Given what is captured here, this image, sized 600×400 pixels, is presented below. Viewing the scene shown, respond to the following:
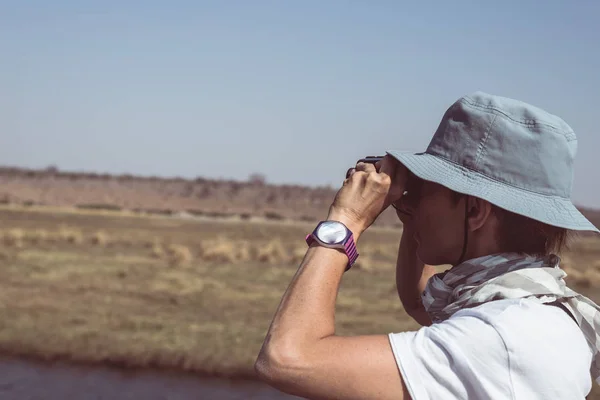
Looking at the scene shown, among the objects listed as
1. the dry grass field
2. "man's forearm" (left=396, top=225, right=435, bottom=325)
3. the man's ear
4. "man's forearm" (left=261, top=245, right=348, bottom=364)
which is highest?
the man's ear

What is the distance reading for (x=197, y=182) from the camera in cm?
8700

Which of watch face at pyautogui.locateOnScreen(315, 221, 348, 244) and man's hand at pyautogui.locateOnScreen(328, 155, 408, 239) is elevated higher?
man's hand at pyautogui.locateOnScreen(328, 155, 408, 239)

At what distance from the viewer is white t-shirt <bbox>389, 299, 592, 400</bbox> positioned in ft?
5.76

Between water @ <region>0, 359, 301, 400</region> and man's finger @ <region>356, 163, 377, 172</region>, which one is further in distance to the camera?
water @ <region>0, 359, 301, 400</region>

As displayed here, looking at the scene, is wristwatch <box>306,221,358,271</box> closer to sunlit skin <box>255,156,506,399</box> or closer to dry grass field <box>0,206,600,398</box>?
sunlit skin <box>255,156,506,399</box>

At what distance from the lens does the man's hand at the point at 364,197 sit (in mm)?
2059

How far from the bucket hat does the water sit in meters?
8.84

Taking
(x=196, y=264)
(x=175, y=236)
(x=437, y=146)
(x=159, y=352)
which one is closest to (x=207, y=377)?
(x=159, y=352)

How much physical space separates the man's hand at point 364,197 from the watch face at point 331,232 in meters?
0.03

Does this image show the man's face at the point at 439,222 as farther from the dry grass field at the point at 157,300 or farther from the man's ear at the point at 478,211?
the dry grass field at the point at 157,300

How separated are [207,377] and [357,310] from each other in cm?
516

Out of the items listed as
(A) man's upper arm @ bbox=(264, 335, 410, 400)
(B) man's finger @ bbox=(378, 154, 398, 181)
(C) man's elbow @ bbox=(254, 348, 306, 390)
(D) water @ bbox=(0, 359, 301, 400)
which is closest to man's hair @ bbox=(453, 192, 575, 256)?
(B) man's finger @ bbox=(378, 154, 398, 181)

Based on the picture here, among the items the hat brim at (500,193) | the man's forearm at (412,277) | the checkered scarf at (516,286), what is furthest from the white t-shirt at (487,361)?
the man's forearm at (412,277)

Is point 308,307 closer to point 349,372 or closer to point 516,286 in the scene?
point 349,372
